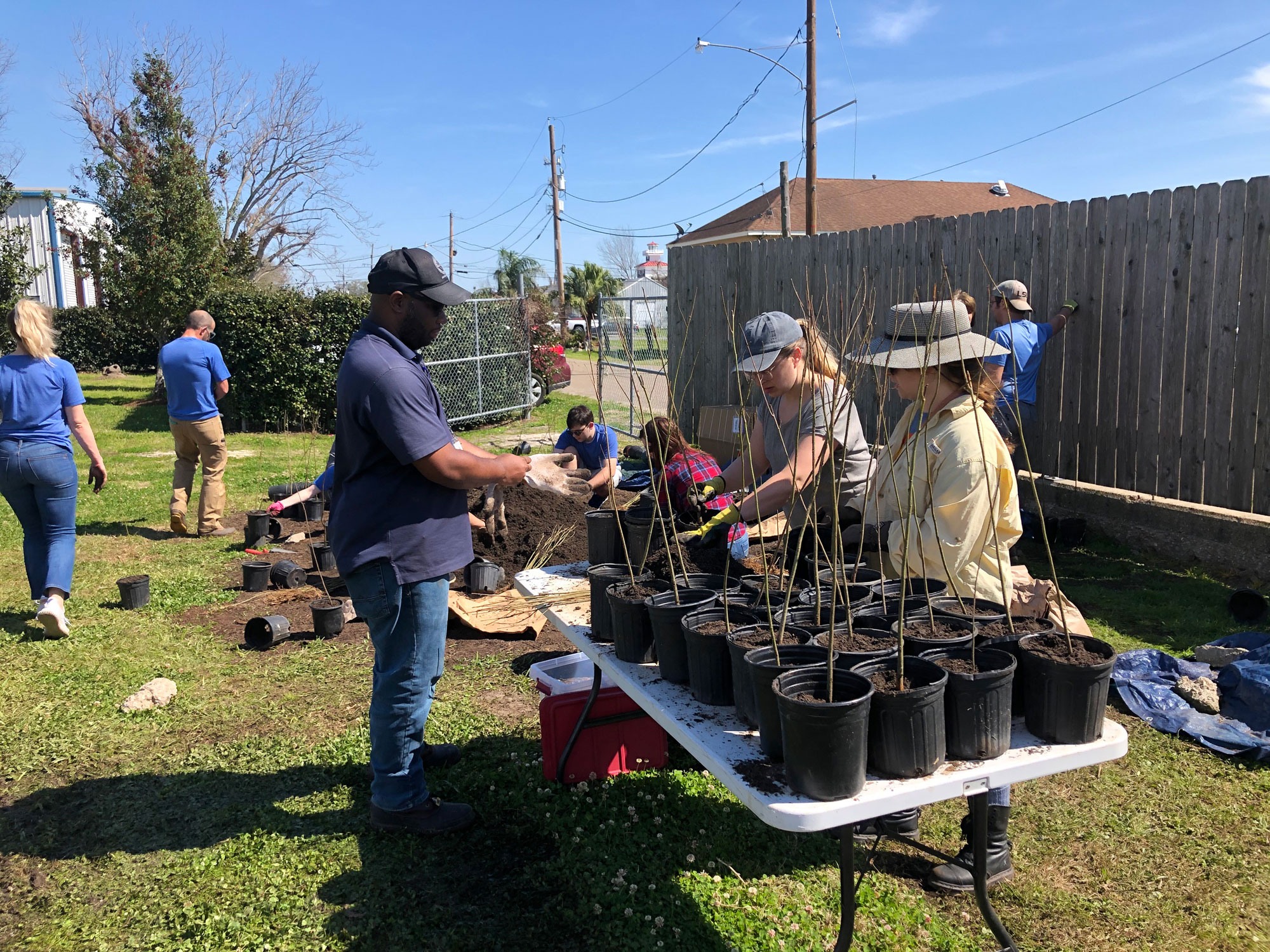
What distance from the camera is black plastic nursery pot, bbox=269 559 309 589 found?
6.27 metres

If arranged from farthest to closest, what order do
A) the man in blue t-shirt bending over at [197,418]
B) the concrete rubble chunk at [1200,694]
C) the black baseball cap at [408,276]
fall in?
the man in blue t-shirt bending over at [197,418] → the concrete rubble chunk at [1200,694] → the black baseball cap at [408,276]

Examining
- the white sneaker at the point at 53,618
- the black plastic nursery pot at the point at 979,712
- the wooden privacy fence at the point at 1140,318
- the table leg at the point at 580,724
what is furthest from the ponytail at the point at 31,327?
the black plastic nursery pot at the point at 979,712

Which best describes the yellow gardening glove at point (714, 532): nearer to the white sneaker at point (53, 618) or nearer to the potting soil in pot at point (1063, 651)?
the potting soil in pot at point (1063, 651)

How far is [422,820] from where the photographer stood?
10.2ft

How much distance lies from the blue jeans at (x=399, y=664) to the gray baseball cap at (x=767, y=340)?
1452 mm

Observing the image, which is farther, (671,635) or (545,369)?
(545,369)

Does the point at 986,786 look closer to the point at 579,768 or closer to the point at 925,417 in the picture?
the point at 925,417

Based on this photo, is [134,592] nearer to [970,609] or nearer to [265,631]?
[265,631]

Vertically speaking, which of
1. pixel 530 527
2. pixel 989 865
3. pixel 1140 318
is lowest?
pixel 989 865

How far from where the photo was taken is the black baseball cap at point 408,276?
2.86 metres

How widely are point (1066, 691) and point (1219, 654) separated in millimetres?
2847

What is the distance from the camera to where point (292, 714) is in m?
4.23

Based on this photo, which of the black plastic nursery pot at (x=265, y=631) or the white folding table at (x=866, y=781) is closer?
the white folding table at (x=866, y=781)

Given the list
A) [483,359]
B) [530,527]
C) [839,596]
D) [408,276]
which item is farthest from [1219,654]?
[483,359]
